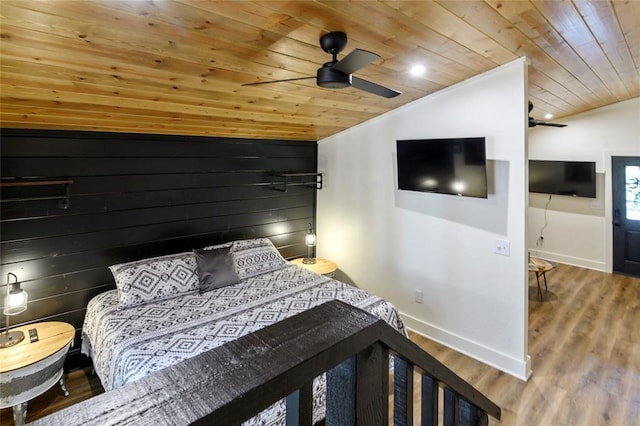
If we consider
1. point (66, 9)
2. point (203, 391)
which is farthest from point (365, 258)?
point (203, 391)

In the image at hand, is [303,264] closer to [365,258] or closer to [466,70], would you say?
[365,258]

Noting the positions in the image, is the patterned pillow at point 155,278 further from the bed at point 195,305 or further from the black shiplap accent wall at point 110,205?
the black shiplap accent wall at point 110,205

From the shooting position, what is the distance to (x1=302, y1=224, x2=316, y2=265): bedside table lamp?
4364mm

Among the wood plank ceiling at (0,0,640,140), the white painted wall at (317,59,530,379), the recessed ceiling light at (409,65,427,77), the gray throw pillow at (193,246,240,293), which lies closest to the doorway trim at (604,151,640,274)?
the wood plank ceiling at (0,0,640,140)

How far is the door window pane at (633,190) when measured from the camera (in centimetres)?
525

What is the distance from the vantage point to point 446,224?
3453mm

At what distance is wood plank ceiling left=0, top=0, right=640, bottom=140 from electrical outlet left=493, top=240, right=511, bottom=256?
4.85 ft

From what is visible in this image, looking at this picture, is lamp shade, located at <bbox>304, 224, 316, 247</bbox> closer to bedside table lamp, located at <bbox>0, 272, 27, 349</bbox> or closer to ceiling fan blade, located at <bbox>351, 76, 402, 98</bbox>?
ceiling fan blade, located at <bbox>351, 76, 402, 98</bbox>

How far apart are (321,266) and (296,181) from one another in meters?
1.12

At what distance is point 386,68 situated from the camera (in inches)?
102

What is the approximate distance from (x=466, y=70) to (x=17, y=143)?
3.56 meters

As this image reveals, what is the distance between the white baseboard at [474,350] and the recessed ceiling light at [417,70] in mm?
2457

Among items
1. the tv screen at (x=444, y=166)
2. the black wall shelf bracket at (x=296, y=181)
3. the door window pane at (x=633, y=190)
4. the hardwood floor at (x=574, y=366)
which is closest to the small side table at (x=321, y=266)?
the black wall shelf bracket at (x=296, y=181)

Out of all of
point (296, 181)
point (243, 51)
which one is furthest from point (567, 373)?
point (243, 51)
